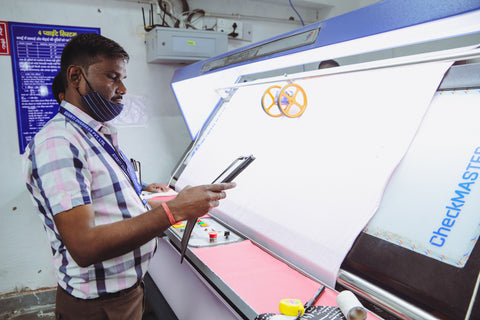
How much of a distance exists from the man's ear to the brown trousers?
0.69m

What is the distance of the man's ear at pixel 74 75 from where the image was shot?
1.02m

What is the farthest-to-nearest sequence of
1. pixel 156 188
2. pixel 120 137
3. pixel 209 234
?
pixel 120 137, pixel 156 188, pixel 209 234

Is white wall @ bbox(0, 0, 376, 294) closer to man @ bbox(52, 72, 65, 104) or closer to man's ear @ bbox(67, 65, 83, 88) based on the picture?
man @ bbox(52, 72, 65, 104)

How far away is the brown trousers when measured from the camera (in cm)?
101

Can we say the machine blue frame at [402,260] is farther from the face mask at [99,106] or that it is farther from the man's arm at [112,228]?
the face mask at [99,106]

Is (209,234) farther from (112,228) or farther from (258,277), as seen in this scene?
(112,228)

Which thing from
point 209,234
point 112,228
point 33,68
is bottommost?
point 209,234

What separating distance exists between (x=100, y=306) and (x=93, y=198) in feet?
1.17

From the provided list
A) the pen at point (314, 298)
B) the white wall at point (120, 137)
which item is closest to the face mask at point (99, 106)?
the pen at point (314, 298)

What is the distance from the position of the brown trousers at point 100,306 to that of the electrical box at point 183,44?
1.75 m

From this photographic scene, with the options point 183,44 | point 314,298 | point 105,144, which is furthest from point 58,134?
point 183,44

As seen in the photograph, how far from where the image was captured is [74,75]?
1.03 metres

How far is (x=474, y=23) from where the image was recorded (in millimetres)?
825

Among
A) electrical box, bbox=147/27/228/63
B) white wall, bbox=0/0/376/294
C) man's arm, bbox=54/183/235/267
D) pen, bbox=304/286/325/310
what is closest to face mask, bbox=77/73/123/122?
man's arm, bbox=54/183/235/267
